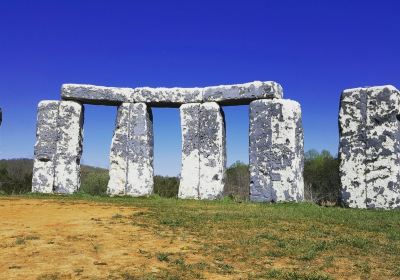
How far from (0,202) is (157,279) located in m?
7.80

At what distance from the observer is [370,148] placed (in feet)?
39.7

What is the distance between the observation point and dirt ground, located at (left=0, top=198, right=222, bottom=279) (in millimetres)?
5523

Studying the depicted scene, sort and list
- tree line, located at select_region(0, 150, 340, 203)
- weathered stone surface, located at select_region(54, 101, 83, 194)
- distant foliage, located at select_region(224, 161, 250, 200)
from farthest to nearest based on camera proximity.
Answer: distant foliage, located at select_region(224, 161, 250, 200) < tree line, located at select_region(0, 150, 340, 203) < weathered stone surface, located at select_region(54, 101, 83, 194)

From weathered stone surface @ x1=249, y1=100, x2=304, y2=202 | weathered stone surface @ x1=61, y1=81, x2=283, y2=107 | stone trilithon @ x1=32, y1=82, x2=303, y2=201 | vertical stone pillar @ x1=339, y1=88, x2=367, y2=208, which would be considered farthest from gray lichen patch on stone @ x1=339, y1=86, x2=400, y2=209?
weathered stone surface @ x1=61, y1=81, x2=283, y2=107

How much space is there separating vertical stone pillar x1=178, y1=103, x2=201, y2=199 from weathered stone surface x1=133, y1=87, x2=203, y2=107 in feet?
0.88

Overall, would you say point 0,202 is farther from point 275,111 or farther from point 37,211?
point 275,111

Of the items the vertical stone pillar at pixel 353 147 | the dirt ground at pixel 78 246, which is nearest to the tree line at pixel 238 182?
the vertical stone pillar at pixel 353 147

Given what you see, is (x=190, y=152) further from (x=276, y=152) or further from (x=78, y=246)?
(x=78, y=246)

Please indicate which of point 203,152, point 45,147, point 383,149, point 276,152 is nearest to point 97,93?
point 45,147

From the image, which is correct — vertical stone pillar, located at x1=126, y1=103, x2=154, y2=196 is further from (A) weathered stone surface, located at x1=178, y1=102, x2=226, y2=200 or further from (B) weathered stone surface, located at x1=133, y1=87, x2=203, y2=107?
(A) weathered stone surface, located at x1=178, y1=102, x2=226, y2=200

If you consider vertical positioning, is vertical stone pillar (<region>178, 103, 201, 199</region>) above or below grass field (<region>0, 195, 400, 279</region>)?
above

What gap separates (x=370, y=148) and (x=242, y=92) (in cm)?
431

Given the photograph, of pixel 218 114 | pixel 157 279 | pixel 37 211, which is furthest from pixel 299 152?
pixel 157 279

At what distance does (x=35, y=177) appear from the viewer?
15.8 meters
